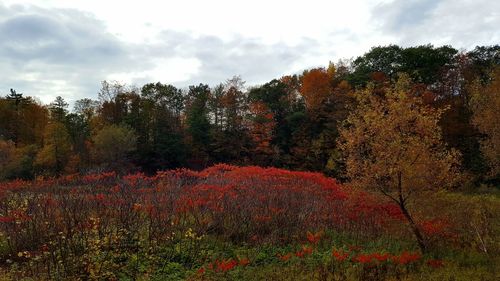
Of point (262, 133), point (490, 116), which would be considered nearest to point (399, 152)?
point (490, 116)

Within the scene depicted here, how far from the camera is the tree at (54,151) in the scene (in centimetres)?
3862

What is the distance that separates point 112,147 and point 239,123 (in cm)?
1596

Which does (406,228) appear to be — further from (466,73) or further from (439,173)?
(466,73)

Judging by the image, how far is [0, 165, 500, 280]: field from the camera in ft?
32.5

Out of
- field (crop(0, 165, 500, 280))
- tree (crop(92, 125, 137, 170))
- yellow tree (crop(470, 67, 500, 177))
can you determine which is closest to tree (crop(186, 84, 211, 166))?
tree (crop(92, 125, 137, 170))

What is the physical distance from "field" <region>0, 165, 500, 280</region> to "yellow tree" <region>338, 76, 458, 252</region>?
0.95m

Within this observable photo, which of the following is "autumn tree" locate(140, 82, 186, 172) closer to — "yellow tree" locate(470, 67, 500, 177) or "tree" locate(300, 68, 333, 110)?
"tree" locate(300, 68, 333, 110)

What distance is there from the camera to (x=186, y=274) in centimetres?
996

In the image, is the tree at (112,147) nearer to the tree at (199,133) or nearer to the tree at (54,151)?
the tree at (54,151)

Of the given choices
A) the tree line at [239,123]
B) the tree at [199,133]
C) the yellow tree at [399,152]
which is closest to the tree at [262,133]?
the tree line at [239,123]

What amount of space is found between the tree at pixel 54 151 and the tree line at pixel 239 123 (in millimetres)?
95

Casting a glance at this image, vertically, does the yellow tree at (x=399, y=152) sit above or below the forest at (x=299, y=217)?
above

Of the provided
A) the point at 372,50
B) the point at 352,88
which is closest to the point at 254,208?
the point at 352,88

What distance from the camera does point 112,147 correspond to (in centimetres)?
3888
